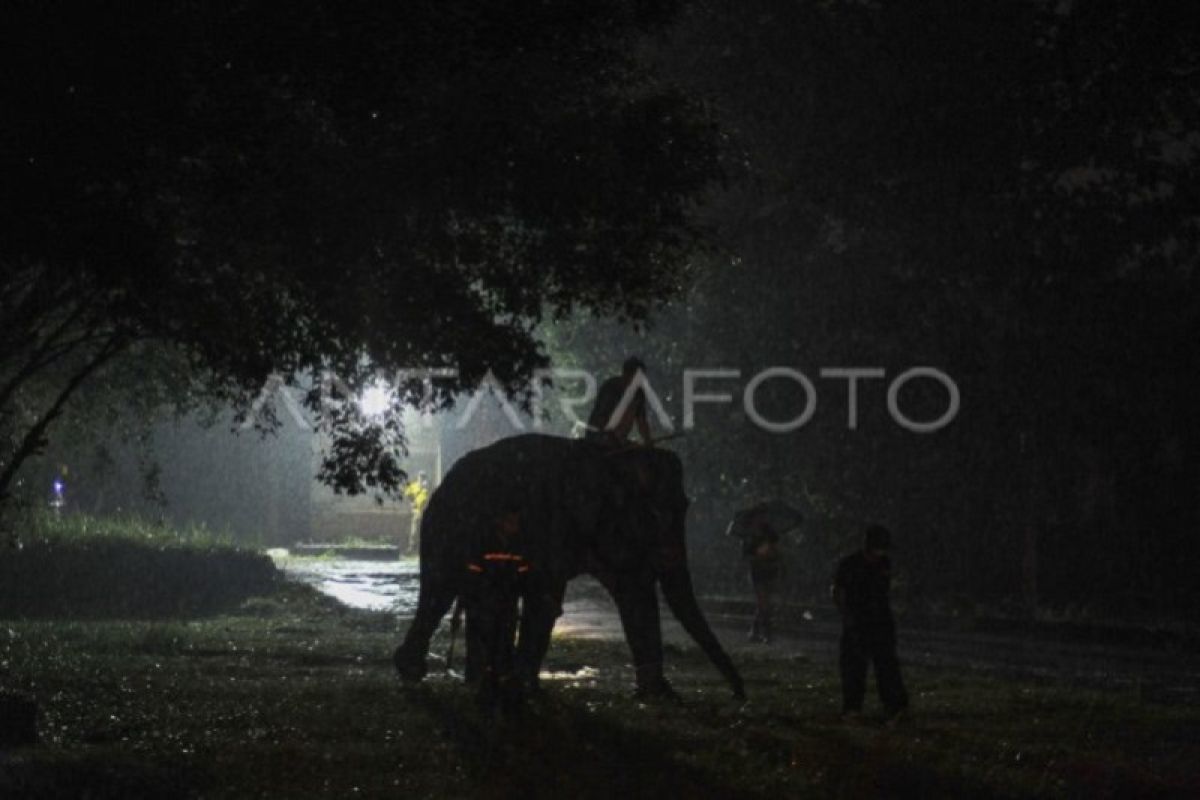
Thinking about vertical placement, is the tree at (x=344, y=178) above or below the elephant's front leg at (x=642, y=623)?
above

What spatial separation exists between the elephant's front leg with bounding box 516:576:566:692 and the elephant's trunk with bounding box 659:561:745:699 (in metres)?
1.05

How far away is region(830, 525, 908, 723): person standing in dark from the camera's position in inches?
594

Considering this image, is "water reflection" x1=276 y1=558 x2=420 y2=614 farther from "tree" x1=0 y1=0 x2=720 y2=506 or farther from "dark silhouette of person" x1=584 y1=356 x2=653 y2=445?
"tree" x1=0 y1=0 x2=720 y2=506

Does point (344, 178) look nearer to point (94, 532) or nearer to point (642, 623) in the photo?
point (642, 623)

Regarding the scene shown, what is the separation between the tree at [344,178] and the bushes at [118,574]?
17996mm

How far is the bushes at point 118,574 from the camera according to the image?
36.3 metres

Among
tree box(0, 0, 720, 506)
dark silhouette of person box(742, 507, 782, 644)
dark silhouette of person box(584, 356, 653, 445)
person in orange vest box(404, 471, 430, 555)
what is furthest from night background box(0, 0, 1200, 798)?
person in orange vest box(404, 471, 430, 555)

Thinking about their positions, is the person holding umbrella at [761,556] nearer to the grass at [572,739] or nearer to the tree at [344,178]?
the grass at [572,739]

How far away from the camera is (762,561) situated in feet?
→ 87.4

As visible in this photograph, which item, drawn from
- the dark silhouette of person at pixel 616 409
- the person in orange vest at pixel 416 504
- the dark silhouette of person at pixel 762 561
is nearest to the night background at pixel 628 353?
the dark silhouette of person at pixel 616 409

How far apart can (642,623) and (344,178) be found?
4816mm

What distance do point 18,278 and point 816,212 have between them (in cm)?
2055

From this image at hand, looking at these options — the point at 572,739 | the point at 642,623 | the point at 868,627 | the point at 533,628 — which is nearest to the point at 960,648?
the point at 642,623

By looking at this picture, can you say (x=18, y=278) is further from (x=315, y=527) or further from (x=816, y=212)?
(x=315, y=527)
